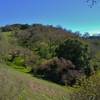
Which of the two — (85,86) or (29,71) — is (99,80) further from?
(29,71)

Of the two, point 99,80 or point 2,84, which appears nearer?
point 2,84

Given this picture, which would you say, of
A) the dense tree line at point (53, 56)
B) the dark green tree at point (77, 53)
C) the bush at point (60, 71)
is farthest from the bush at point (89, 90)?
the dark green tree at point (77, 53)

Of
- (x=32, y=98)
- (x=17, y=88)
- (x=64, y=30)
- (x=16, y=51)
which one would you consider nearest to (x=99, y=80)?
(x=17, y=88)

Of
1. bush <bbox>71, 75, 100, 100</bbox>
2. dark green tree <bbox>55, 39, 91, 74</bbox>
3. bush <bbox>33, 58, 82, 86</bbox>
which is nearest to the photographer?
bush <bbox>71, 75, 100, 100</bbox>

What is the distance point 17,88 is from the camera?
18172 millimetres

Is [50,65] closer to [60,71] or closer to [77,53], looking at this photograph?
[60,71]

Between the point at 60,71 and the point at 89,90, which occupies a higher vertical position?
the point at 89,90

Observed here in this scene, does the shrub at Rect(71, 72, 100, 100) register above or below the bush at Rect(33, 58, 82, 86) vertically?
above

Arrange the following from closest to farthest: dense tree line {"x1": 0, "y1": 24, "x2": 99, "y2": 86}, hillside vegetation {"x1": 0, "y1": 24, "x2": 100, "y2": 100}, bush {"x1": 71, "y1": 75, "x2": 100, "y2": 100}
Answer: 1. bush {"x1": 71, "y1": 75, "x2": 100, "y2": 100}
2. hillside vegetation {"x1": 0, "y1": 24, "x2": 100, "y2": 100}
3. dense tree line {"x1": 0, "y1": 24, "x2": 99, "y2": 86}

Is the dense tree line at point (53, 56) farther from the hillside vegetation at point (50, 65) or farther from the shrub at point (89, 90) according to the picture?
the shrub at point (89, 90)

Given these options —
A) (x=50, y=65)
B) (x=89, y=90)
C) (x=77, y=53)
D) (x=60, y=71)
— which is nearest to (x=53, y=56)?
(x=77, y=53)

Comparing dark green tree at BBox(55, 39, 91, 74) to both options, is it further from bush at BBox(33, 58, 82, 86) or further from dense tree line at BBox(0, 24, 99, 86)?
bush at BBox(33, 58, 82, 86)

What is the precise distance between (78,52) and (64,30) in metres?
39.0

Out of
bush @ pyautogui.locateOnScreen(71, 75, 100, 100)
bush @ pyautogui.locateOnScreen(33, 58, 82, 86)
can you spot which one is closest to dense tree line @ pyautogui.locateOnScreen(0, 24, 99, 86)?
bush @ pyautogui.locateOnScreen(33, 58, 82, 86)
